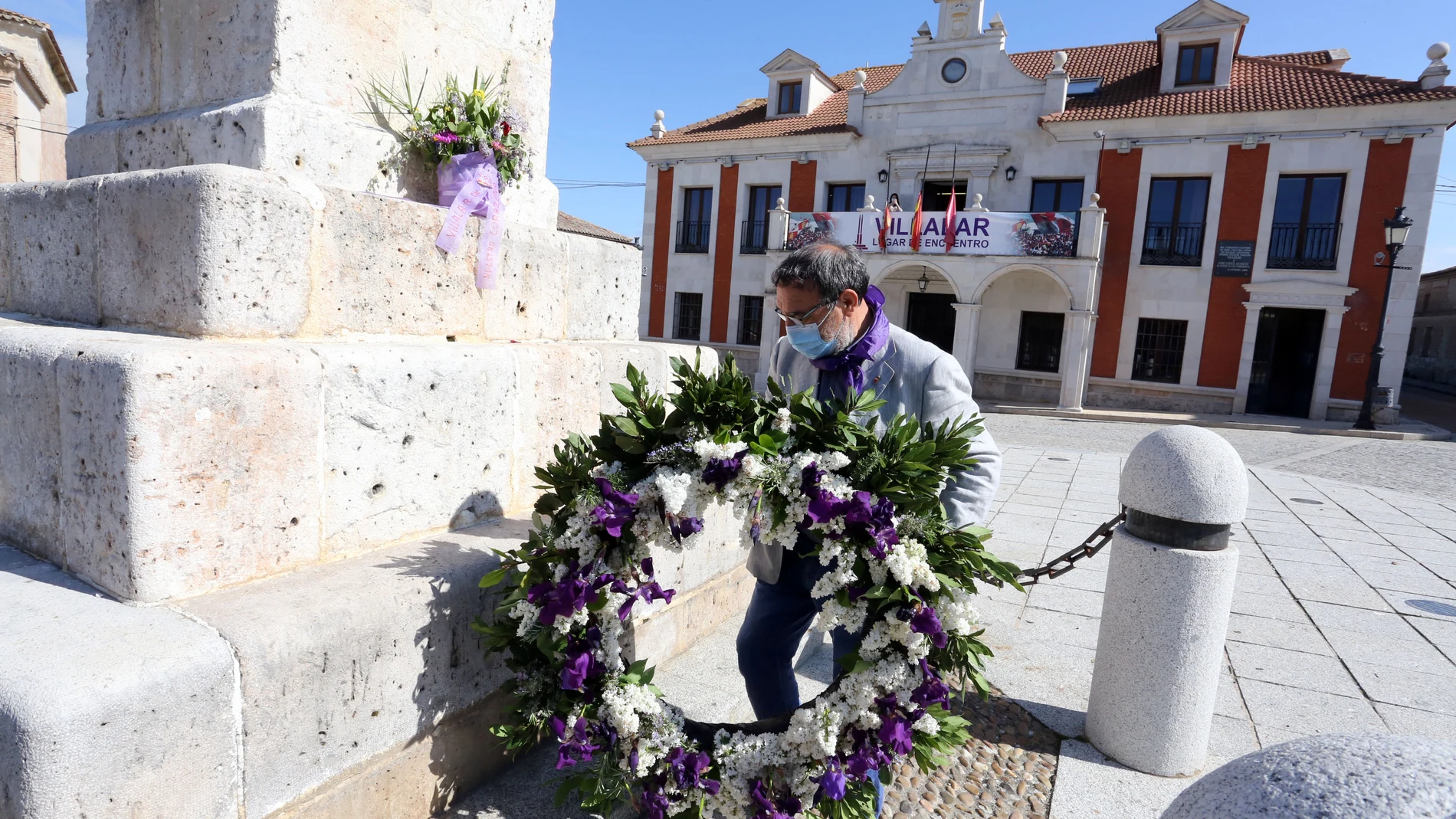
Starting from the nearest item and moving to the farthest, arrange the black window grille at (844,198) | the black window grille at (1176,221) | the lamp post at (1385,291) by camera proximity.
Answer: the lamp post at (1385,291) → the black window grille at (1176,221) → the black window grille at (844,198)

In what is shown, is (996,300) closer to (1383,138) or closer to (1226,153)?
(1226,153)

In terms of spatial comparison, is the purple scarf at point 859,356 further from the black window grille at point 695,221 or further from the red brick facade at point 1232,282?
the black window grille at point 695,221

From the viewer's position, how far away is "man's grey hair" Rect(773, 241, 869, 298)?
7.80ft

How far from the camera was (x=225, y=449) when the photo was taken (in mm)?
1921

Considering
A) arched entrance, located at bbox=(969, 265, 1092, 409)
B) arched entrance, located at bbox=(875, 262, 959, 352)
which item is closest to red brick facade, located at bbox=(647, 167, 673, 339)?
arched entrance, located at bbox=(875, 262, 959, 352)

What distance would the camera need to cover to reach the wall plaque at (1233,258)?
18.6 meters

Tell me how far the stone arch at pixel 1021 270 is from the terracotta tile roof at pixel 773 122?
650cm

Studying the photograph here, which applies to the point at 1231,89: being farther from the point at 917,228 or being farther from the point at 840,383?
the point at 840,383

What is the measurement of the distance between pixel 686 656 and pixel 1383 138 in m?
22.0

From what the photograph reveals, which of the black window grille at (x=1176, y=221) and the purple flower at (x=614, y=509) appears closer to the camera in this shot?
the purple flower at (x=614, y=509)

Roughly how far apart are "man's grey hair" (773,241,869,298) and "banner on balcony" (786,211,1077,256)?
621 inches

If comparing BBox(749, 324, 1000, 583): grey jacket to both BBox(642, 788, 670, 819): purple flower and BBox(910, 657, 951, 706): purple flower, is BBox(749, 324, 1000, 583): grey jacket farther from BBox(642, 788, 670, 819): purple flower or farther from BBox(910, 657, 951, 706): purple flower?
BBox(642, 788, 670, 819): purple flower

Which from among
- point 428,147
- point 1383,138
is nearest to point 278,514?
point 428,147

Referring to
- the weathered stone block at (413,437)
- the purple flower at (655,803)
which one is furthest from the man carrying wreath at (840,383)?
the weathered stone block at (413,437)
